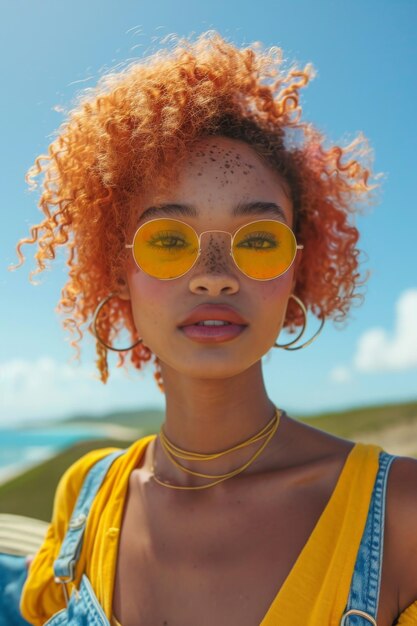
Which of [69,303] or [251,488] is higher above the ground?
[69,303]

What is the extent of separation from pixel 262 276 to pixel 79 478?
1264 millimetres

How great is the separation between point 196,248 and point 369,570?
1086 millimetres

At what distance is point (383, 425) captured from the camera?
229 inches

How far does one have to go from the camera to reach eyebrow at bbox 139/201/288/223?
6.21 feet

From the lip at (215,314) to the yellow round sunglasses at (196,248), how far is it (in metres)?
0.14

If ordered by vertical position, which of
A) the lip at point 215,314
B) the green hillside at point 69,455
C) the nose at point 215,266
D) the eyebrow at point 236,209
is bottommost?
the green hillside at point 69,455

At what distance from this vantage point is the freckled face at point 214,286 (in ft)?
6.13

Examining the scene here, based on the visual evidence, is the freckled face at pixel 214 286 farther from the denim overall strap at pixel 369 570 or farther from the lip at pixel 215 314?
the denim overall strap at pixel 369 570

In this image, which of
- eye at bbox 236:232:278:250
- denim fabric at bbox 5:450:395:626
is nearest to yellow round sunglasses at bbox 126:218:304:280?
eye at bbox 236:232:278:250

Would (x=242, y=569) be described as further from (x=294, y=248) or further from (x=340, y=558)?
(x=294, y=248)

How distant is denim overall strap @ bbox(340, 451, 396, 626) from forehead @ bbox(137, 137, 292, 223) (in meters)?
1.01

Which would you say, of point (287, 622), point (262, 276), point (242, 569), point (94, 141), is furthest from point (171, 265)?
point (287, 622)

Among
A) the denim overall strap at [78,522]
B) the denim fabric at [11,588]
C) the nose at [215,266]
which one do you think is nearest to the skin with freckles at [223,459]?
the nose at [215,266]

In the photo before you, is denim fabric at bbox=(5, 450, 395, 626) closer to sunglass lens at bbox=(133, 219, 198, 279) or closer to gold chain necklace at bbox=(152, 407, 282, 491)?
gold chain necklace at bbox=(152, 407, 282, 491)
